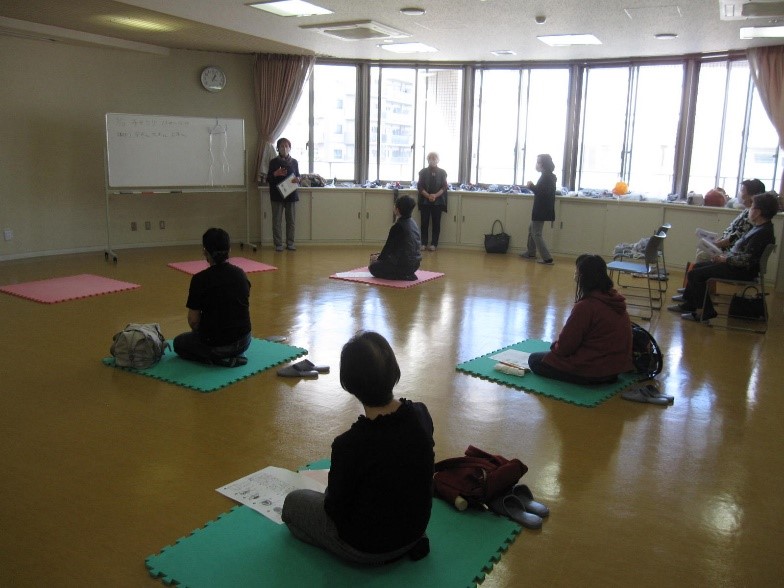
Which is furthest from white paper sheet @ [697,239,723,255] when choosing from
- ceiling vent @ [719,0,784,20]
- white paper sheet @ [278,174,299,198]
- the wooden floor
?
white paper sheet @ [278,174,299,198]

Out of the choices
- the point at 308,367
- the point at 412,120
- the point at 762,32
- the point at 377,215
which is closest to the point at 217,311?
the point at 308,367

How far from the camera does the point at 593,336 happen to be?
4.45 metres

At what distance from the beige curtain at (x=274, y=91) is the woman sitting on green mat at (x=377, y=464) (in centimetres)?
825

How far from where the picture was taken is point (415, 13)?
6902 millimetres

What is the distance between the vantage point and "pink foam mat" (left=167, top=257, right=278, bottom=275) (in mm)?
8109

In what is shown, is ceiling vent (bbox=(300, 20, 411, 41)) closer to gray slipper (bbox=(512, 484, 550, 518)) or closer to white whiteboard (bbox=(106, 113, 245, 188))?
white whiteboard (bbox=(106, 113, 245, 188))

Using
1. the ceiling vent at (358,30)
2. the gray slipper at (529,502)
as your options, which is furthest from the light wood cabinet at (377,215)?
the gray slipper at (529,502)

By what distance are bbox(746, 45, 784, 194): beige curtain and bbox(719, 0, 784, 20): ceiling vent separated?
2.36m

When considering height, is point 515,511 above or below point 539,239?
below

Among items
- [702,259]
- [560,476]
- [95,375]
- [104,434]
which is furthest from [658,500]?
[702,259]

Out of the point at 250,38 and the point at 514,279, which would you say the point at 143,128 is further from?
the point at 514,279

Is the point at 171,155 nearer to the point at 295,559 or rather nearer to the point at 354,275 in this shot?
the point at 354,275

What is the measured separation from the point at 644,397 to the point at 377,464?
8.81ft

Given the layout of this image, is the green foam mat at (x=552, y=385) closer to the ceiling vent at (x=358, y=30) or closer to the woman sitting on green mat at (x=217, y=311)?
the woman sitting on green mat at (x=217, y=311)
